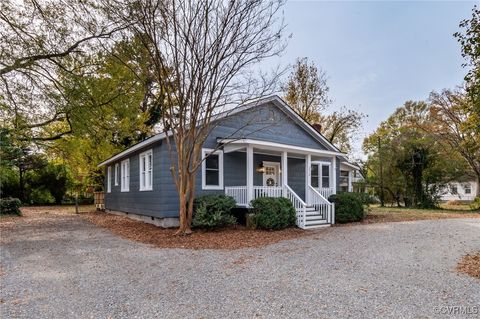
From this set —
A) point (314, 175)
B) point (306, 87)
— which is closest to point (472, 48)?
point (314, 175)

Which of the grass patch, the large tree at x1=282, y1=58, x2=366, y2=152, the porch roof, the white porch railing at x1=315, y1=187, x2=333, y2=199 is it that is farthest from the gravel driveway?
the large tree at x1=282, y1=58, x2=366, y2=152

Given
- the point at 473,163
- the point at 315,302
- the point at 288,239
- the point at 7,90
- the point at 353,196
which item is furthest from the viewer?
the point at 473,163

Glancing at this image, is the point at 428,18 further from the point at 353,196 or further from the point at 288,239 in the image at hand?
the point at 288,239

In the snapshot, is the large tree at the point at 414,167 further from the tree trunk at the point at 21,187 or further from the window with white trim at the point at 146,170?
the tree trunk at the point at 21,187

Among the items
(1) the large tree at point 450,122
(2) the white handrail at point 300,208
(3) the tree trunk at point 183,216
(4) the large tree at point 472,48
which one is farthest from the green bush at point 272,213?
(1) the large tree at point 450,122

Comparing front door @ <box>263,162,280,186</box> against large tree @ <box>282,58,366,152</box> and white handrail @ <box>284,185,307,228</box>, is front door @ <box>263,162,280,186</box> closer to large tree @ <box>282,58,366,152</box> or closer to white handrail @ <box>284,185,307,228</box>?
white handrail @ <box>284,185,307,228</box>

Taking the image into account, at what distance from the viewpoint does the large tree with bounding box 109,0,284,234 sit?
8.63 metres

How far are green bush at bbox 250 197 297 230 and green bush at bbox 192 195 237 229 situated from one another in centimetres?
82

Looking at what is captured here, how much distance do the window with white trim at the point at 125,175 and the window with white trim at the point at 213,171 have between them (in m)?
5.30

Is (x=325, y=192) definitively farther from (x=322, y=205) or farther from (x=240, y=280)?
(x=240, y=280)

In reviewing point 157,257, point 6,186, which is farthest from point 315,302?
point 6,186

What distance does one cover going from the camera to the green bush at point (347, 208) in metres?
12.6

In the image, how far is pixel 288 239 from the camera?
8.73m

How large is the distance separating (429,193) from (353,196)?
1281cm
